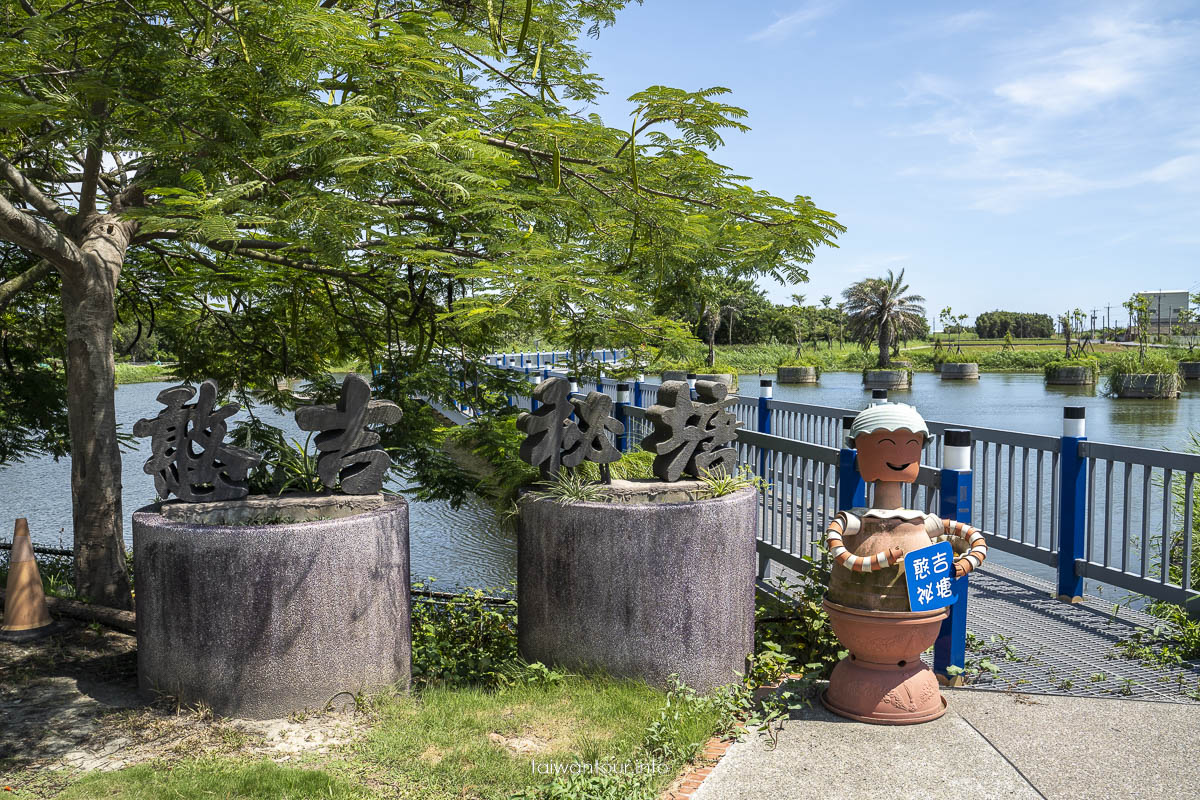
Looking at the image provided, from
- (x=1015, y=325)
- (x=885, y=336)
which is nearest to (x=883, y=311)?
(x=885, y=336)

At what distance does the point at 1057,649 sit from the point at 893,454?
2.08 m

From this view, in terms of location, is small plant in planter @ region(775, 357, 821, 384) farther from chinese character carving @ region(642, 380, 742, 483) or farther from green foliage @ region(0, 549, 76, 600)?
chinese character carving @ region(642, 380, 742, 483)

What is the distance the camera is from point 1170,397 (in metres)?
38.8

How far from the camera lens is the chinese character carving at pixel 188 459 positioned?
210 inches

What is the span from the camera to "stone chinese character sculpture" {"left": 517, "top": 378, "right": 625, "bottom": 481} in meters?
5.32

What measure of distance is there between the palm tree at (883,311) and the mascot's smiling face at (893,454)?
79278mm

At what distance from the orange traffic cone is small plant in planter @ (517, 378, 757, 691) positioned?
3709 mm

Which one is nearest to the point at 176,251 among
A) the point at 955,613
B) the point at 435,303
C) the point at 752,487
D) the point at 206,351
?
the point at 206,351

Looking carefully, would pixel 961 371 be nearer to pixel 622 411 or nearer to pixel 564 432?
pixel 622 411

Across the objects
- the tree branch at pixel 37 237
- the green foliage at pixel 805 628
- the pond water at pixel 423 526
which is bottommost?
the pond water at pixel 423 526

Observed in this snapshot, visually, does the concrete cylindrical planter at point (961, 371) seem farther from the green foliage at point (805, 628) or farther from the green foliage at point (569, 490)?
the green foliage at point (569, 490)

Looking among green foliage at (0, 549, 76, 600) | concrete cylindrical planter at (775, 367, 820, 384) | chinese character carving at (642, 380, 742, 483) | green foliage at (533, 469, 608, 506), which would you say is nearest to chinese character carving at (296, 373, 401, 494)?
green foliage at (533, 469, 608, 506)

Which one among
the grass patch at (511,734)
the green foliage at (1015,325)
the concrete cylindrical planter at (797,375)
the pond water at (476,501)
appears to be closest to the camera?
the grass patch at (511,734)

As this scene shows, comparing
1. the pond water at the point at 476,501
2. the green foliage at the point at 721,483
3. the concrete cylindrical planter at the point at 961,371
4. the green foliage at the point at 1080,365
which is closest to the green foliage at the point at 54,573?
the pond water at the point at 476,501
